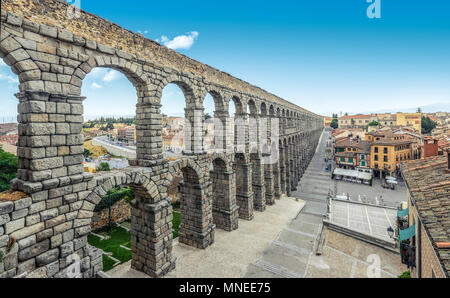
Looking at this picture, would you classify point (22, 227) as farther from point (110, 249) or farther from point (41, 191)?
point (110, 249)

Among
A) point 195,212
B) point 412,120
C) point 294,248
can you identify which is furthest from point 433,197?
point 412,120

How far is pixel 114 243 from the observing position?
1809 centimetres

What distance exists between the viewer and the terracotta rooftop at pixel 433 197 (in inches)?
238

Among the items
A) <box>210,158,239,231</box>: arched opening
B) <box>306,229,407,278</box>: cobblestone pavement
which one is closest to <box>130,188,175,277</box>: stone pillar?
<box>210,158,239,231</box>: arched opening

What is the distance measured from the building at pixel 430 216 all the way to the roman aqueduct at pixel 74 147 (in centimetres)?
1011

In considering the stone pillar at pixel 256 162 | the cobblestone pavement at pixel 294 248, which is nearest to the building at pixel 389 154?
the cobblestone pavement at pixel 294 248

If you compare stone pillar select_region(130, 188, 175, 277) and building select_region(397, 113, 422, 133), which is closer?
stone pillar select_region(130, 188, 175, 277)

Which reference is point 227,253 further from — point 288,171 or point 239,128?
point 288,171

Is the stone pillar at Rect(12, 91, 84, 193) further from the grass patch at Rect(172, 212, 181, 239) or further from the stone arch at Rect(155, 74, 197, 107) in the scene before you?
the grass patch at Rect(172, 212, 181, 239)

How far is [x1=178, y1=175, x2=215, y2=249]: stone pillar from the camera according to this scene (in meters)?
14.4

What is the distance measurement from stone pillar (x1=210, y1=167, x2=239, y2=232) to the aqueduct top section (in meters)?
7.12

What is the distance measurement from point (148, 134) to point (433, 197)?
11.6 m
